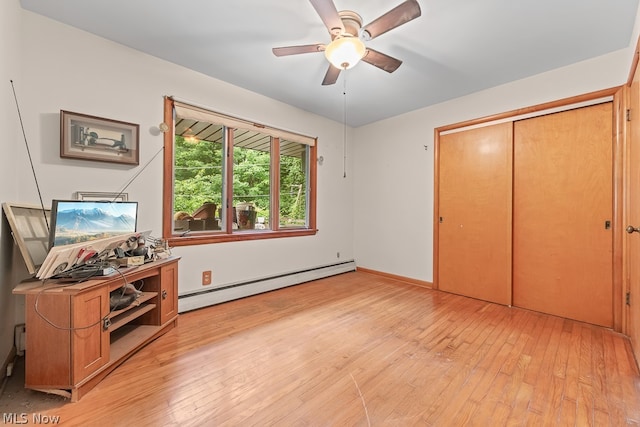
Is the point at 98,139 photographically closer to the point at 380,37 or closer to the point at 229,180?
the point at 229,180

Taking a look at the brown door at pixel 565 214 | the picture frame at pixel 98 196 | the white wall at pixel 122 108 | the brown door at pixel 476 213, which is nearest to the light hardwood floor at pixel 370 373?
the brown door at pixel 565 214

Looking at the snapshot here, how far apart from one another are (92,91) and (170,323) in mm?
2081

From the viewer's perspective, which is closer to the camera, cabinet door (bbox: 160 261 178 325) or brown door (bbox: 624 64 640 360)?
brown door (bbox: 624 64 640 360)

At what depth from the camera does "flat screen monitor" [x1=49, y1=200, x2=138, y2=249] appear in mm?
1581

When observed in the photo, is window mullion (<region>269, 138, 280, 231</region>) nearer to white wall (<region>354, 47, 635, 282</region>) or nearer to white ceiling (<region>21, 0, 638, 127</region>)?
white ceiling (<region>21, 0, 638, 127</region>)

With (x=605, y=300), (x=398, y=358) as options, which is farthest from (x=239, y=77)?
(x=605, y=300)

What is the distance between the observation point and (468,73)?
2775 millimetres

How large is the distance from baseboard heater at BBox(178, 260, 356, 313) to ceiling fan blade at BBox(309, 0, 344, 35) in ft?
8.87

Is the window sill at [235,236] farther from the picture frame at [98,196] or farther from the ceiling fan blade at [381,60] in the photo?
the ceiling fan blade at [381,60]

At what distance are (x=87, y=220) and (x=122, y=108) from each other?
1.19m

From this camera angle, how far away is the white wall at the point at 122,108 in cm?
202

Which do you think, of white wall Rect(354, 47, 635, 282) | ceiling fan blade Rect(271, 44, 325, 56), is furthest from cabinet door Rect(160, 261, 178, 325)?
white wall Rect(354, 47, 635, 282)

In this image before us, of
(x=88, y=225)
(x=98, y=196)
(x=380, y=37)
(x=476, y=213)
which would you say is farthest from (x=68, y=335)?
(x=476, y=213)

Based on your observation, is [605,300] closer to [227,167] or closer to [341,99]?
[341,99]
